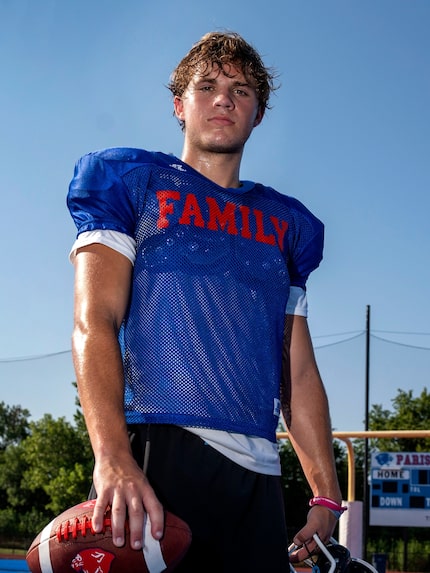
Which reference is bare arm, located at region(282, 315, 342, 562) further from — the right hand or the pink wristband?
the right hand

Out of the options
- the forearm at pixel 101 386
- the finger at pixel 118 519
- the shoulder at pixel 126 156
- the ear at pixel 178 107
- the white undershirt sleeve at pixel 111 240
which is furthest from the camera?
the ear at pixel 178 107

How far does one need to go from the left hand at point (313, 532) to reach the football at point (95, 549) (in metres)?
0.50

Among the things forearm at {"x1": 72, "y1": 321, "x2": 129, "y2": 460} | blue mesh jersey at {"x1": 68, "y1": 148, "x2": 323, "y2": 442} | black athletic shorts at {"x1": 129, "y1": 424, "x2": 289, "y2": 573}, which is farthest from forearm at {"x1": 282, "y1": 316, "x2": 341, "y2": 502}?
forearm at {"x1": 72, "y1": 321, "x2": 129, "y2": 460}

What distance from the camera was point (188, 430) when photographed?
137cm

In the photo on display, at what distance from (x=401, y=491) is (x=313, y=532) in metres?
11.3

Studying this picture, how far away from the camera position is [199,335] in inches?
56.0

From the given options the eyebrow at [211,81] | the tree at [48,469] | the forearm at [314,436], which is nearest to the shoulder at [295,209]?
the eyebrow at [211,81]

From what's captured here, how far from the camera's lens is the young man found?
133 cm

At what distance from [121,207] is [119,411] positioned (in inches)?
16.9

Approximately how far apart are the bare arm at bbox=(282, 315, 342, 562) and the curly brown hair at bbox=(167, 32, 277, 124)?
547mm

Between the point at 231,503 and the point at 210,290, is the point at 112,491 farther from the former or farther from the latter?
the point at 210,290

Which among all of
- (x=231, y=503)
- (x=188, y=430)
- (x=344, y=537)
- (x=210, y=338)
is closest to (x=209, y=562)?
(x=231, y=503)

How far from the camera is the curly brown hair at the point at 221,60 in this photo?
5.69ft

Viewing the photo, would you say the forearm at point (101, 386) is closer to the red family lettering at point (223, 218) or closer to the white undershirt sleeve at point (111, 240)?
the white undershirt sleeve at point (111, 240)
